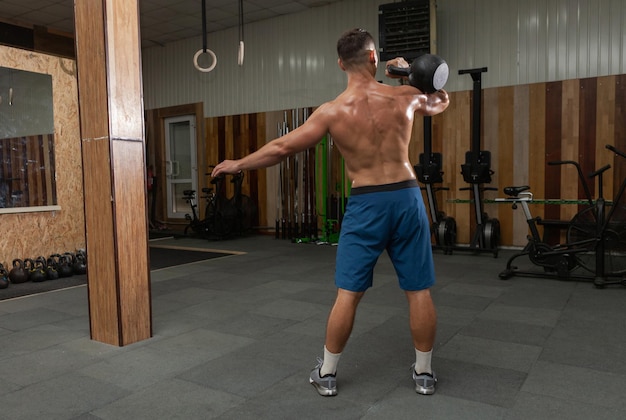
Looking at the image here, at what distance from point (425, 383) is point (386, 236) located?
645mm

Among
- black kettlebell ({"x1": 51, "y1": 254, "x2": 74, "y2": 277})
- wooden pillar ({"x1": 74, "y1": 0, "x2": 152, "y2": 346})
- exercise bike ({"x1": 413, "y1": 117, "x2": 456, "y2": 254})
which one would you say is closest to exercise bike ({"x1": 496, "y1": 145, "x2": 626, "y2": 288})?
exercise bike ({"x1": 413, "y1": 117, "x2": 456, "y2": 254})

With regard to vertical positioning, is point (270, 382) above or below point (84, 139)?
below

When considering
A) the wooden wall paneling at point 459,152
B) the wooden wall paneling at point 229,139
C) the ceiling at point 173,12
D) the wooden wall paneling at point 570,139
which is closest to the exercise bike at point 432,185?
the wooden wall paneling at point 459,152

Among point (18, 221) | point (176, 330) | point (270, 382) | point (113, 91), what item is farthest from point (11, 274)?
point (270, 382)

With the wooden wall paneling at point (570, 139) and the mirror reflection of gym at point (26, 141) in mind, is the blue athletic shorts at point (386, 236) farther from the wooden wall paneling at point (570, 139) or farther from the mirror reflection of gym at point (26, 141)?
the wooden wall paneling at point (570, 139)

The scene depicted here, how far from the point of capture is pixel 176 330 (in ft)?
10.1

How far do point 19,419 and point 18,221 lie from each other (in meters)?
3.85

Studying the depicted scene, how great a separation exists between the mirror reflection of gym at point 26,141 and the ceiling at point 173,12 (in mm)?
2492

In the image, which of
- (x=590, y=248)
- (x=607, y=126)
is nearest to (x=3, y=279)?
(x=590, y=248)

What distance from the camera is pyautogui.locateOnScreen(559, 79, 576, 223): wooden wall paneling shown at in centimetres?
→ 587

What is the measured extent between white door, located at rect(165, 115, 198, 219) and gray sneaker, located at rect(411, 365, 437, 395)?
7798mm

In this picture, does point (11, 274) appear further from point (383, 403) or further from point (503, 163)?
point (503, 163)

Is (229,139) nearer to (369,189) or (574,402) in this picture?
(369,189)

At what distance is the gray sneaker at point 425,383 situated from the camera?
2.08m
